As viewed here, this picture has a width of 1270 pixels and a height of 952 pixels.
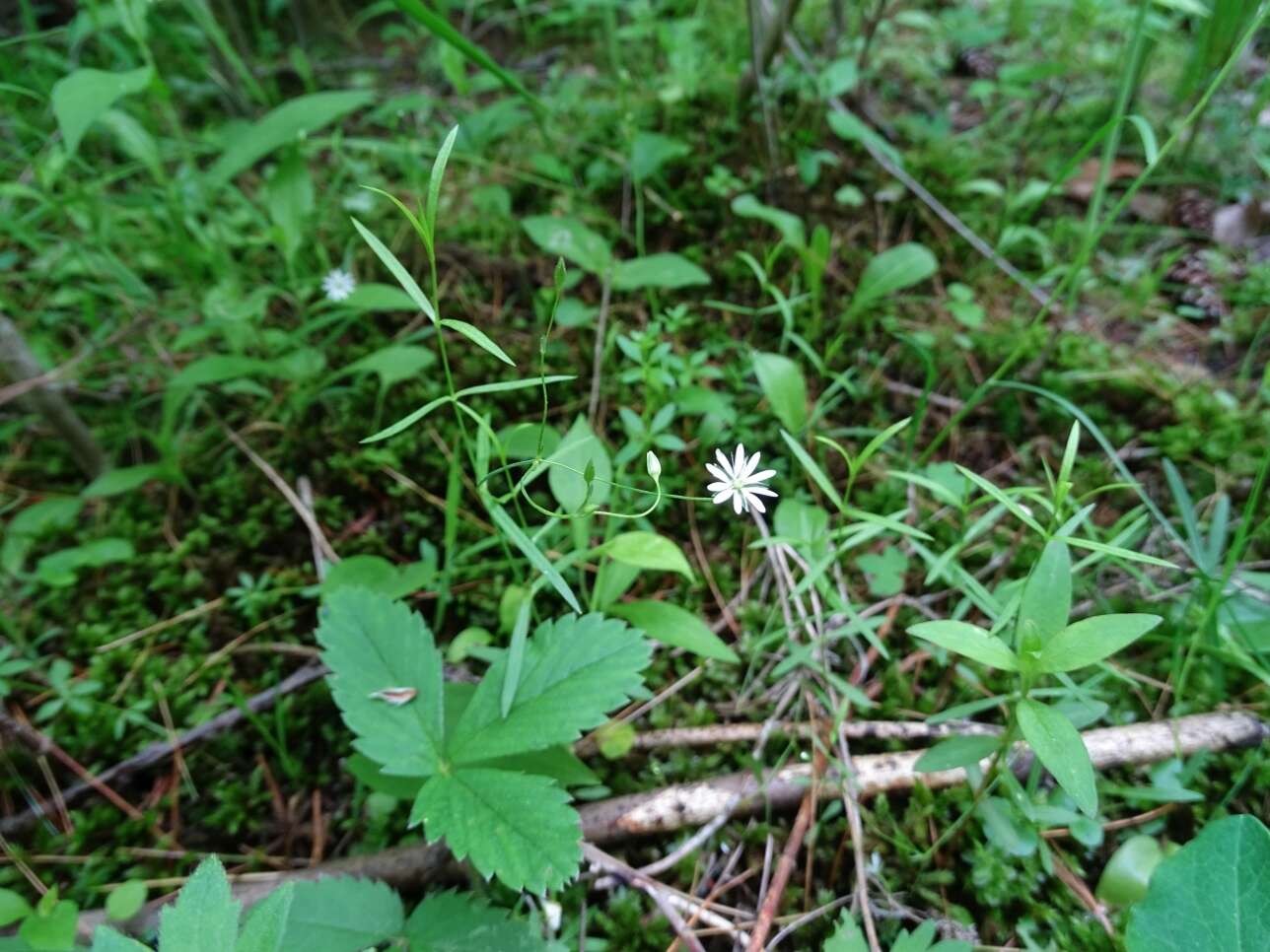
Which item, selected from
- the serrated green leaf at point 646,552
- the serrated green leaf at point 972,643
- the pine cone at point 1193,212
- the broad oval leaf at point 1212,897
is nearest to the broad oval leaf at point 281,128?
the serrated green leaf at point 646,552

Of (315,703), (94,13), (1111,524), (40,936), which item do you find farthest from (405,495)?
(1111,524)

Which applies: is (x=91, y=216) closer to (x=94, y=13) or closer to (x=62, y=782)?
(x=94, y=13)

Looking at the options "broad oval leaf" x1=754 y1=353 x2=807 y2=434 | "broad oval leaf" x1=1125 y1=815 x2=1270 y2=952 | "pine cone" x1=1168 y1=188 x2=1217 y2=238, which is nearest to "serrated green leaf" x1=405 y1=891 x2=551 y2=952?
"broad oval leaf" x1=1125 y1=815 x2=1270 y2=952

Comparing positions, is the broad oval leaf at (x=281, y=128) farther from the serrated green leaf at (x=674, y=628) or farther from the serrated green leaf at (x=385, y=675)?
the serrated green leaf at (x=674, y=628)

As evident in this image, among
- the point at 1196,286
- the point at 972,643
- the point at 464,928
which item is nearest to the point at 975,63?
the point at 1196,286

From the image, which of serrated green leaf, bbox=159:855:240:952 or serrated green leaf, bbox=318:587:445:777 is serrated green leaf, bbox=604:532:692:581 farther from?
serrated green leaf, bbox=159:855:240:952

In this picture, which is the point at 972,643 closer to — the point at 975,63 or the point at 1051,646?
the point at 1051,646

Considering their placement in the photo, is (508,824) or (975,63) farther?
(975,63)
